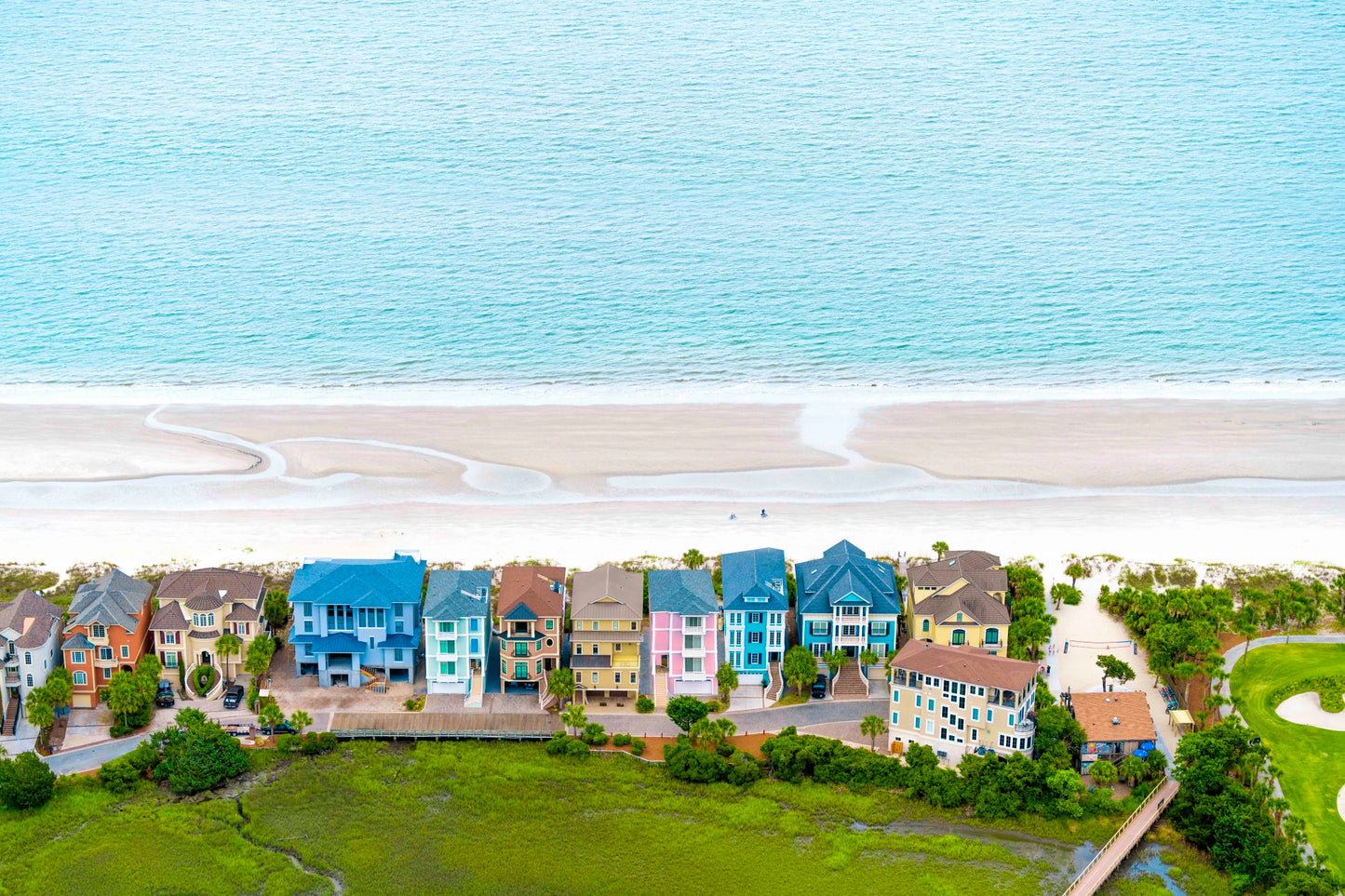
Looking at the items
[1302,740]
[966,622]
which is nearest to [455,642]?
[966,622]

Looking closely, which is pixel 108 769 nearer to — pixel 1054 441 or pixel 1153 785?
pixel 1153 785

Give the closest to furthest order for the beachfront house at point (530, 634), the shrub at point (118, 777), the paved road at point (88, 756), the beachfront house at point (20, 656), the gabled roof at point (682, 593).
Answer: the shrub at point (118, 777) < the paved road at point (88, 756) < the beachfront house at point (20, 656) < the beachfront house at point (530, 634) < the gabled roof at point (682, 593)

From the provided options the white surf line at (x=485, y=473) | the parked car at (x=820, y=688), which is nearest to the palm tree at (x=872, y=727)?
the parked car at (x=820, y=688)

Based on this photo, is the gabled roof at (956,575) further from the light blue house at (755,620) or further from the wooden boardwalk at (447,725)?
the wooden boardwalk at (447,725)

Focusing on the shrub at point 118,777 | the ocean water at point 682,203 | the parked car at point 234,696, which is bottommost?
the shrub at point 118,777

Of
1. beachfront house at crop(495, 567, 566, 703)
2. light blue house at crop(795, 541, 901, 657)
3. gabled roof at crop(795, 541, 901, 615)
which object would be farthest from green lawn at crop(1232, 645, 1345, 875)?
beachfront house at crop(495, 567, 566, 703)

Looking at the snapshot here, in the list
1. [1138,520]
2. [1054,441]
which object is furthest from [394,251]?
[1138,520]

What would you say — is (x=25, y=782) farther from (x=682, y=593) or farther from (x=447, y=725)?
(x=682, y=593)
